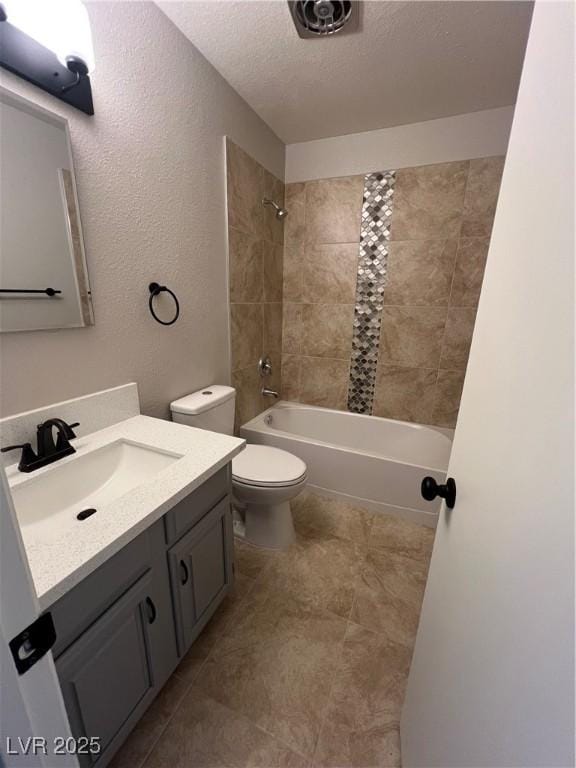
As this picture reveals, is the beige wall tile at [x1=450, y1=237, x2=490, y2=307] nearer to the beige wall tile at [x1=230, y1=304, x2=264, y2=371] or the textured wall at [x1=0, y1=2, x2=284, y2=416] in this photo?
the beige wall tile at [x1=230, y1=304, x2=264, y2=371]

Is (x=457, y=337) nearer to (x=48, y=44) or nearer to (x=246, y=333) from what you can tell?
(x=246, y=333)

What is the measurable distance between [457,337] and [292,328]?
1236 mm

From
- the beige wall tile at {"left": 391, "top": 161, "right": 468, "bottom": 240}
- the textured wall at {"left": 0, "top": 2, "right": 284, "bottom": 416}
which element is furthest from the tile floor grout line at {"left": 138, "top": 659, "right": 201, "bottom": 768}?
the beige wall tile at {"left": 391, "top": 161, "right": 468, "bottom": 240}

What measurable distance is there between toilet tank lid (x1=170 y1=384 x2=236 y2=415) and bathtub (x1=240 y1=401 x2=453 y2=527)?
552mm

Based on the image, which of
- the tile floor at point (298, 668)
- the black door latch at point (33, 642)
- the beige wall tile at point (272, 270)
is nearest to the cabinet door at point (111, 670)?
the tile floor at point (298, 668)

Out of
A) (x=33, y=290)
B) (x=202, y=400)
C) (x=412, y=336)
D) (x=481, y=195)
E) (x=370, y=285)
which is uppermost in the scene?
(x=481, y=195)

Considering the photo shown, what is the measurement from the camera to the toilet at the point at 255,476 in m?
1.53

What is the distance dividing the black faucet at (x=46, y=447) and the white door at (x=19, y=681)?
718 mm

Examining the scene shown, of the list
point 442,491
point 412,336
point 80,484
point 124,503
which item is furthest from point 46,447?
point 412,336

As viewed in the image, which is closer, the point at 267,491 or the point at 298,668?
the point at 298,668

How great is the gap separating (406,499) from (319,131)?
247 cm

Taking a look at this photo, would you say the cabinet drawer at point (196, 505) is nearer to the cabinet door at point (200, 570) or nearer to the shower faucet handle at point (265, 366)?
the cabinet door at point (200, 570)

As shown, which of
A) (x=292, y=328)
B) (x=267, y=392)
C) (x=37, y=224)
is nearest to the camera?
(x=37, y=224)

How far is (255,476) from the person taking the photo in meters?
1.55
